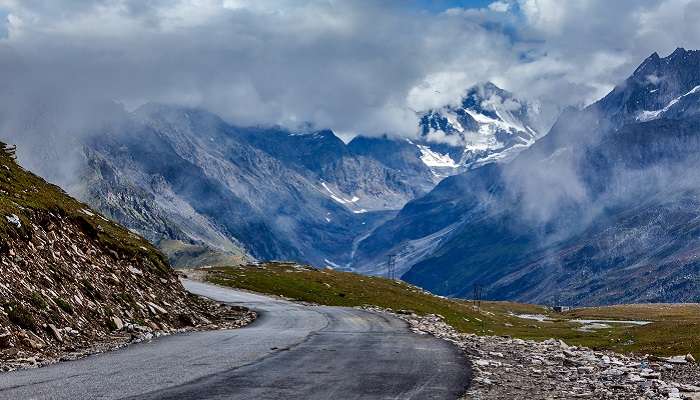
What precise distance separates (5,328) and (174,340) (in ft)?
32.2

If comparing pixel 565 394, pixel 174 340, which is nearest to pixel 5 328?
pixel 174 340

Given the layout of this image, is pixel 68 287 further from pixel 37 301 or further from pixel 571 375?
pixel 571 375

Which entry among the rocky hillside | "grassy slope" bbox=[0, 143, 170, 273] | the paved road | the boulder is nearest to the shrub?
the rocky hillside

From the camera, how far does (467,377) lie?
24859 mm

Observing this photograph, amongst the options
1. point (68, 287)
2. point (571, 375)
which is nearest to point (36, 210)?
point (68, 287)

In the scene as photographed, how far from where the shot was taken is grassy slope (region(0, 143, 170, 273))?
40656 mm

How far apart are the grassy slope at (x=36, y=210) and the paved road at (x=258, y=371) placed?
38.9 ft

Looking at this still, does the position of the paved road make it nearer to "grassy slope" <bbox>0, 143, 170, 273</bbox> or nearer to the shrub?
the shrub

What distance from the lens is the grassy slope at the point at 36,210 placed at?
1601 inches

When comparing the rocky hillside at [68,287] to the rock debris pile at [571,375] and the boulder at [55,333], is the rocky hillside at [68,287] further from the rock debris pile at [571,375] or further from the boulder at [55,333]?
the rock debris pile at [571,375]

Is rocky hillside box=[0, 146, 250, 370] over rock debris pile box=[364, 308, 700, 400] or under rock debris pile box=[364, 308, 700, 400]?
over

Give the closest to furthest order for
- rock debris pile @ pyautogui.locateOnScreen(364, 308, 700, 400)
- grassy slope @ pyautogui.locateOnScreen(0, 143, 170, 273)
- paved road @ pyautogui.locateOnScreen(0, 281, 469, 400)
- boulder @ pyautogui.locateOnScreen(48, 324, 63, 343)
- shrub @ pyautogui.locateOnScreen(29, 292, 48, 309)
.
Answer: paved road @ pyautogui.locateOnScreen(0, 281, 469, 400) → rock debris pile @ pyautogui.locateOnScreen(364, 308, 700, 400) → boulder @ pyautogui.locateOnScreen(48, 324, 63, 343) → shrub @ pyautogui.locateOnScreen(29, 292, 48, 309) → grassy slope @ pyautogui.locateOnScreen(0, 143, 170, 273)

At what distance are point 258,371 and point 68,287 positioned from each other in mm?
18612

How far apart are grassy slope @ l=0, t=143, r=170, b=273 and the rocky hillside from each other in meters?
0.10
